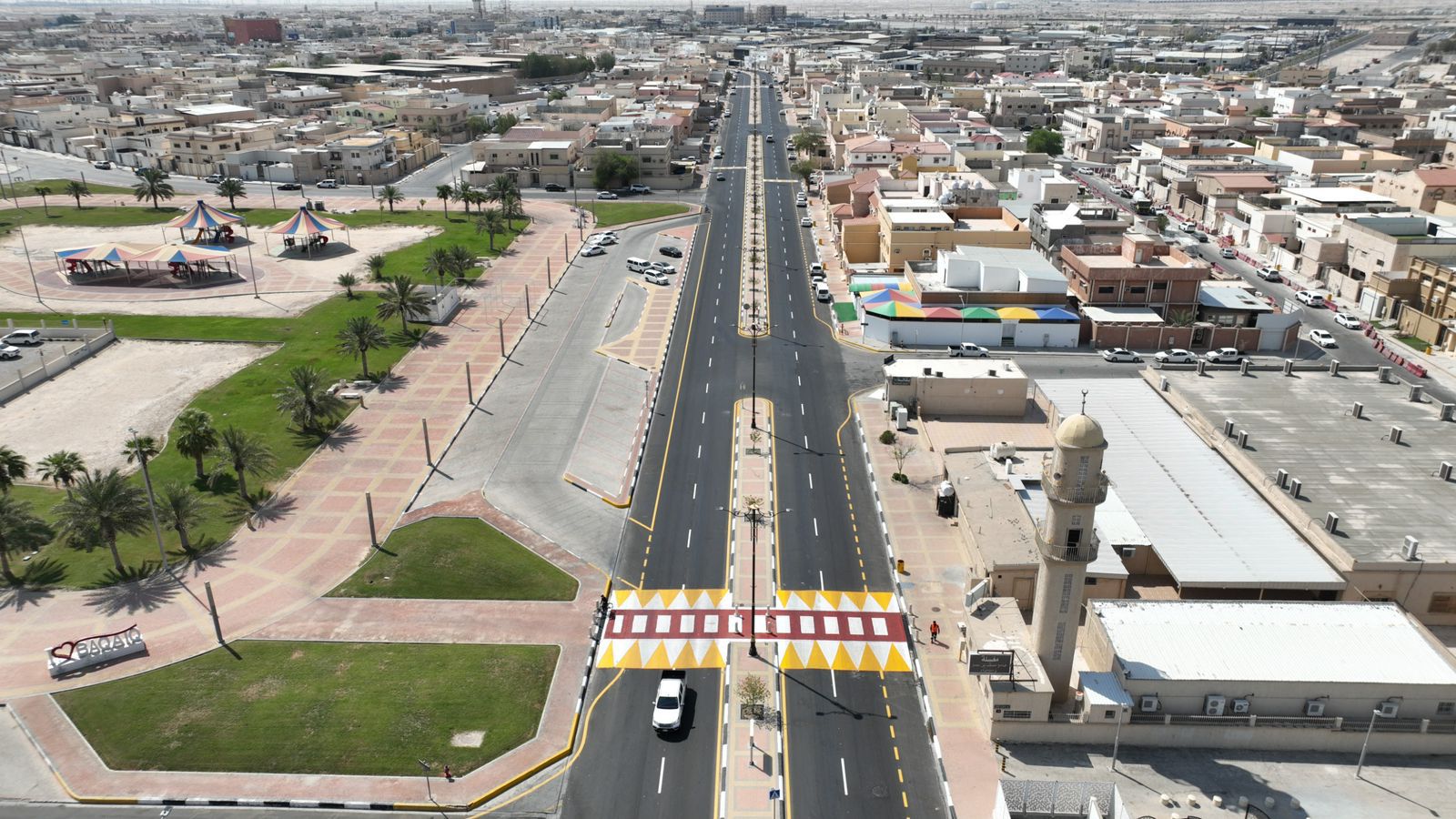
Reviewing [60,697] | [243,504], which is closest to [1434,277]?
[243,504]

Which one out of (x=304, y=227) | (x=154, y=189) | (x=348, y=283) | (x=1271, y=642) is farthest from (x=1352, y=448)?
(x=154, y=189)

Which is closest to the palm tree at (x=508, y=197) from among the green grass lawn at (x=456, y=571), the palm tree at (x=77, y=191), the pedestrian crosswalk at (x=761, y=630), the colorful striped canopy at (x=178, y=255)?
the colorful striped canopy at (x=178, y=255)

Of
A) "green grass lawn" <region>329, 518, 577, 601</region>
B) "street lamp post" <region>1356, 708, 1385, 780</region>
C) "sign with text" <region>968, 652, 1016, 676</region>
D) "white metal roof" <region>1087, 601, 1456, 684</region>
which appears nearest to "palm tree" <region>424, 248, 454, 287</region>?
"green grass lawn" <region>329, 518, 577, 601</region>

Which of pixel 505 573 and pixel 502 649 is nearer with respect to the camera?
pixel 502 649

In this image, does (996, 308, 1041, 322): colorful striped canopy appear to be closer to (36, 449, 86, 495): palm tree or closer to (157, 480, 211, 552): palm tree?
(157, 480, 211, 552): palm tree

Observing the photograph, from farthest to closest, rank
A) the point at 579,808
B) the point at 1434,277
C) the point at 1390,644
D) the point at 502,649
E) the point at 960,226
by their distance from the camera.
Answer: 1. the point at 960,226
2. the point at 1434,277
3. the point at 502,649
4. the point at 1390,644
5. the point at 579,808

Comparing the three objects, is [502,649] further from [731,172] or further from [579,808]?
[731,172]

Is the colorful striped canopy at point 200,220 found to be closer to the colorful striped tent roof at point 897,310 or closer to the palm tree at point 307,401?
the palm tree at point 307,401

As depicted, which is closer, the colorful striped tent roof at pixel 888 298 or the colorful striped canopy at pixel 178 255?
the colorful striped tent roof at pixel 888 298
